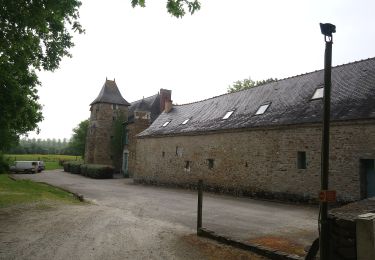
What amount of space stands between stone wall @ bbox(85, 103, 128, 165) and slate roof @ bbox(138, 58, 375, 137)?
1413cm

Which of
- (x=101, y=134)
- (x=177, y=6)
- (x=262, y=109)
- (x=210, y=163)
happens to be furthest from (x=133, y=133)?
(x=177, y=6)

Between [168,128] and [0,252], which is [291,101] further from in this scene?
[0,252]

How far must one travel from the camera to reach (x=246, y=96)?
2347 cm

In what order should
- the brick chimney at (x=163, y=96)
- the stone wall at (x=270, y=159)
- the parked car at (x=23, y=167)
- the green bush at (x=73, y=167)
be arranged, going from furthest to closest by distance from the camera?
the parked car at (x=23, y=167)
the green bush at (x=73, y=167)
the brick chimney at (x=163, y=96)
the stone wall at (x=270, y=159)

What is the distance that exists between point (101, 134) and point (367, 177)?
103 ft

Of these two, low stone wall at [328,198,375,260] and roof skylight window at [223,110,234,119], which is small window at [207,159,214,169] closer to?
roof skylight window at [223,110,234,119]

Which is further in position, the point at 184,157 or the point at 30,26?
the point at 184,157

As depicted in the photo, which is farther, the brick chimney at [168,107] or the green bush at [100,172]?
the green bush at [100,172]

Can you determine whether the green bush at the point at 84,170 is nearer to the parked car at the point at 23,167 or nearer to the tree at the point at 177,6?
the parked car at the point at 23,167

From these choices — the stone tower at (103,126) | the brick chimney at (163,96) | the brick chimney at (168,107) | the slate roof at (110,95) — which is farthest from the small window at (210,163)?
the slate roof at (110,95)

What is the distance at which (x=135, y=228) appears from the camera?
9922 mm

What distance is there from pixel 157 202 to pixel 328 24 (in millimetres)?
12446

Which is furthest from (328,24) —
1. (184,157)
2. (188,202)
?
(184,157)

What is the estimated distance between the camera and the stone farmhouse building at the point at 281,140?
1440cm
